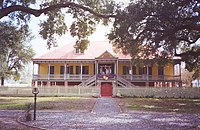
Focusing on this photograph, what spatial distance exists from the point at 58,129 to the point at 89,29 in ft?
27.6

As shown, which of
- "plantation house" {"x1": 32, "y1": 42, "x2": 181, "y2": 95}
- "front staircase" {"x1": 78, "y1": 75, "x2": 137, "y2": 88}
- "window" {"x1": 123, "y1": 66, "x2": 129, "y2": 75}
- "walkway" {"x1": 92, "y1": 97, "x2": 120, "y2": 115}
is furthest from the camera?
"window" {"x1": 123, "y1": 66, "x2": 129, "y2": 75}

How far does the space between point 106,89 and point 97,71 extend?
342 centimetres

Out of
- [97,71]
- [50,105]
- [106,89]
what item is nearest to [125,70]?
[97,71]

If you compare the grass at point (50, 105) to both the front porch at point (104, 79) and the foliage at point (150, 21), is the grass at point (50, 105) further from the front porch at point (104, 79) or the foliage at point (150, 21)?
the front porch at point (104, 79)

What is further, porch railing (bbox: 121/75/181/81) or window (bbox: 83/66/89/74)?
window (bbox: 83/66/89/74)

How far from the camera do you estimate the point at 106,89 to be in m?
38.1

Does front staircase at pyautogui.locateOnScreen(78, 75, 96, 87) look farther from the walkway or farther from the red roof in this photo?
the walkway

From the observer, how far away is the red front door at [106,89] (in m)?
37.6

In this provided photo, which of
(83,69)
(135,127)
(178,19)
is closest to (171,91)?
(83,69)

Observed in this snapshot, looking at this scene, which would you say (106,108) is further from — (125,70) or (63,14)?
(125,70)

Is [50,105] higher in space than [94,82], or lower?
lower

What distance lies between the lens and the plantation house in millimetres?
38625

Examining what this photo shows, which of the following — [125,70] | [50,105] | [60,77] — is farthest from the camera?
[125,70]

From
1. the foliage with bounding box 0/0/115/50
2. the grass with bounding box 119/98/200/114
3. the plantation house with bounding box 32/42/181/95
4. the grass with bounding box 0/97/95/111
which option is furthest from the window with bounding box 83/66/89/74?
the foliage with bounding box 0/0/115/50
